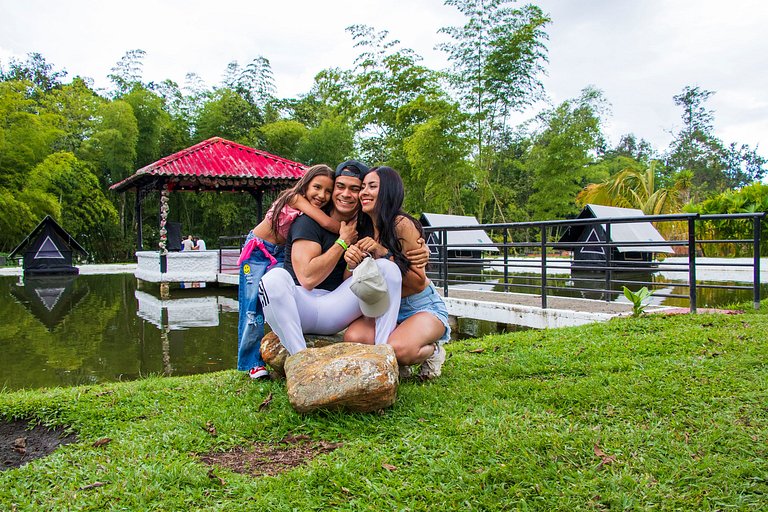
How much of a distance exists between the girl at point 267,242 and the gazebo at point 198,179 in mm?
9536

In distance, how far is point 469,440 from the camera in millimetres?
→ 2109

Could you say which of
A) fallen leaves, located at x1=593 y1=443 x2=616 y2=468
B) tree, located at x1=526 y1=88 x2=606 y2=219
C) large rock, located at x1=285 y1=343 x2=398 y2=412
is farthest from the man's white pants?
tree, located at x1=526 y1=88 x2=606 y2=219

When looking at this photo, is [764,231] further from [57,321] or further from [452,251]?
[57,321]

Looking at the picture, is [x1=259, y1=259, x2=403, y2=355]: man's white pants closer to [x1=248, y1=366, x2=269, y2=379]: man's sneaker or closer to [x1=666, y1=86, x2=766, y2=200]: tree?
[x1=248, y1=366, x2=269, y2=379]: man's sneaker

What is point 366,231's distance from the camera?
9.26 ft

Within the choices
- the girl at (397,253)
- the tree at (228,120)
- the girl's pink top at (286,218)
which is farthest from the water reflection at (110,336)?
the tree at (228,120)

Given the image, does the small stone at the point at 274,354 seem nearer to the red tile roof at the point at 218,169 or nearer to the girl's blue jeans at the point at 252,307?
the girl's blue jeans at the point at 252,307

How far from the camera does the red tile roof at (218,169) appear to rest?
12023 millimetres

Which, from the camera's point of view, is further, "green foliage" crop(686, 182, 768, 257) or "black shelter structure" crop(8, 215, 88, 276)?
"black shelter structure" crop(8, 215, 88, 276)

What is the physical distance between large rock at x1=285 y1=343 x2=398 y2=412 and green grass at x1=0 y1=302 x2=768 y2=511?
0.09m

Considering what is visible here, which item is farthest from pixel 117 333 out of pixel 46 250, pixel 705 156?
pixel 705 156

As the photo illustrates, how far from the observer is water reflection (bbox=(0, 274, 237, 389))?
5.01 m

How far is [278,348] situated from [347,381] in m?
0.82

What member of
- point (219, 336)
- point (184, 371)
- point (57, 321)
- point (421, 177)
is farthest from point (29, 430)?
point (421, 177)
